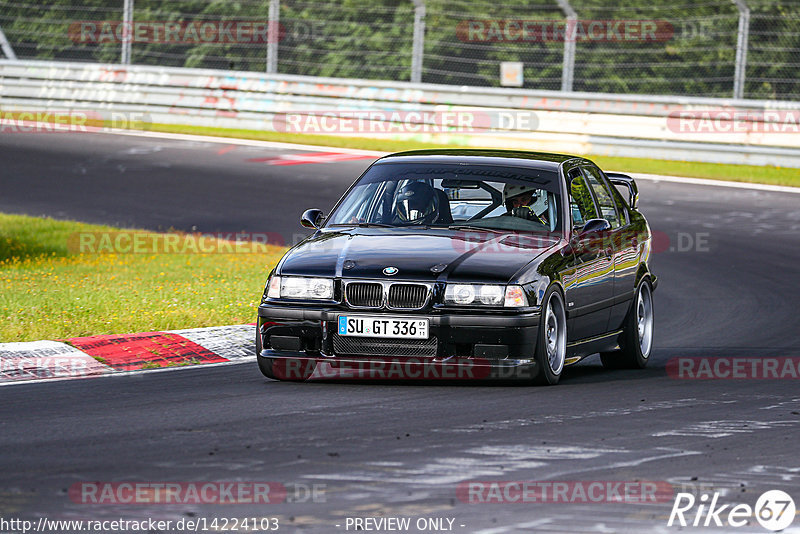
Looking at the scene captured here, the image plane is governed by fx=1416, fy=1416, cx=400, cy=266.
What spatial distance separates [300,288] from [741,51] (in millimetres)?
15775

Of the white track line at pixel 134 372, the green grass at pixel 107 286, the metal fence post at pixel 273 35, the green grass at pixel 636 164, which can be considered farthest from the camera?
the metal fence post at pixel 273 35

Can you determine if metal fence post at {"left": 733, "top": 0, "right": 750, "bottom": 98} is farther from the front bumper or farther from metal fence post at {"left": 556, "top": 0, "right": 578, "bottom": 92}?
the front bumper

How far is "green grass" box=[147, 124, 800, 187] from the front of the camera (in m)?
21.8

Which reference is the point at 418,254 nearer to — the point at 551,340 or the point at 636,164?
the point at 551,340

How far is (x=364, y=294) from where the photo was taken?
318 inches

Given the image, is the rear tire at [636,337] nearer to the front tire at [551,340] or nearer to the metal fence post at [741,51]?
the front tire at [551,340]

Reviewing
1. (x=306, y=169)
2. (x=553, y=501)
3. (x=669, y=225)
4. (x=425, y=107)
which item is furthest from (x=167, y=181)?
(x=553, y=501)

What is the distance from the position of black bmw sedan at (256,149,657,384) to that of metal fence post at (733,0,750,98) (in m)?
13.1

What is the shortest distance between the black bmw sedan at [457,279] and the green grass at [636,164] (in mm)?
12417

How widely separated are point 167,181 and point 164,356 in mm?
11675

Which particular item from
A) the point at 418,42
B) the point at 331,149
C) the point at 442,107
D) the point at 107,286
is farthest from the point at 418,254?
the point at 418,42

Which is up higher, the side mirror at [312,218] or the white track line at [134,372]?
the side mirror at [312,218]

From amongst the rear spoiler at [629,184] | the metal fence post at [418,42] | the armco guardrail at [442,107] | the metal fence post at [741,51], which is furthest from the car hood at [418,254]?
the metal fence post at [418,42]

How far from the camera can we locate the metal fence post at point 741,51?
2234cm
